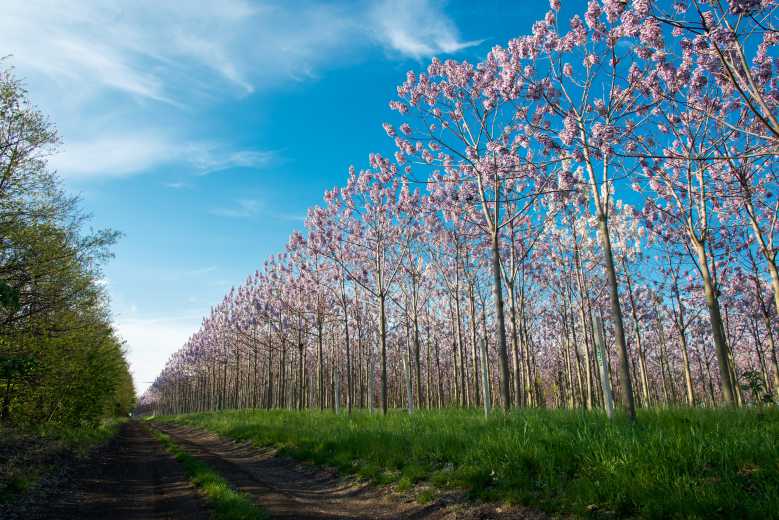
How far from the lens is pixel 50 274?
41.0ft

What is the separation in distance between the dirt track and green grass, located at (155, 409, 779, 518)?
0.46 metres

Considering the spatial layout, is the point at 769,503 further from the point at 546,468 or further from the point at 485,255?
the point at 485,255

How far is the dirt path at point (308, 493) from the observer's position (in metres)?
6.83

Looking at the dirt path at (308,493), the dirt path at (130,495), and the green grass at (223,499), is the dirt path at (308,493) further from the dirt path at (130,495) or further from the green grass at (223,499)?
the dirt path at (130,495)

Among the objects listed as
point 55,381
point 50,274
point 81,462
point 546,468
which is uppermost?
point 50,274

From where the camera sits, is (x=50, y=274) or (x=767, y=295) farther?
(x=767, y=295)

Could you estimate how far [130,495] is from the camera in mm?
8820

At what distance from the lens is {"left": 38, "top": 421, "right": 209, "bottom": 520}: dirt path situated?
719cm

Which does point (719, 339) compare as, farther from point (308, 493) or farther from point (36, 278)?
point (36, 278)

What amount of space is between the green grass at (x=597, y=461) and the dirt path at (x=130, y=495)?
335 cm

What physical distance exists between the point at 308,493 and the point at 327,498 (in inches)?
25.2

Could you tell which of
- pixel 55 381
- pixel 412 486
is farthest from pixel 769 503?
pixel 55 381

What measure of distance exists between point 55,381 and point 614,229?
918 inches

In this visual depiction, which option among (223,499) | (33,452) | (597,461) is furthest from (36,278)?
(597,461)
